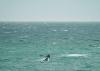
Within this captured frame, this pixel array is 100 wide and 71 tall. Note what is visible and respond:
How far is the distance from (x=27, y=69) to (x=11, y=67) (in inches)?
135

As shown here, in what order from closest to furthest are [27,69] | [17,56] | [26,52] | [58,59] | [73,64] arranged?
[27,69] < [73,64] < [58,59] < [17,56] < [26,52]

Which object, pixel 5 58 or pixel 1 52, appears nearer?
pixel 5 58

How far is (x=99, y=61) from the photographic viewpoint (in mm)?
65625

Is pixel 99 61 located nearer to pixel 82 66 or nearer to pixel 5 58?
pixel 82 66

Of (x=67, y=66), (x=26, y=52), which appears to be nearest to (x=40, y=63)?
(x=67, y=66)

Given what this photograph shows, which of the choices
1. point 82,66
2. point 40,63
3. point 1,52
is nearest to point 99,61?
point 82,66

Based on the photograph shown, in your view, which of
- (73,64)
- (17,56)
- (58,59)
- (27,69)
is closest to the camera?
(27,69)

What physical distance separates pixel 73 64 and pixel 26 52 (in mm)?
20261

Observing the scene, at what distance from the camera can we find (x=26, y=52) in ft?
262

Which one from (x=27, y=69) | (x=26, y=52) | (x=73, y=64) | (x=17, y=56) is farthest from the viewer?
(x=26, y=52)

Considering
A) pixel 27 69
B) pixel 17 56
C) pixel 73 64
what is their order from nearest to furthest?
1. pixel 27 69
2. pixel 73 64
3. pixel 17 56

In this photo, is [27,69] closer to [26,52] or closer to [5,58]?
[5,58]

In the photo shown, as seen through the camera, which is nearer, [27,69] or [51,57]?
[27,69]

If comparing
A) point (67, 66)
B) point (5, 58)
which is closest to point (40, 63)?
point (67, 66)
